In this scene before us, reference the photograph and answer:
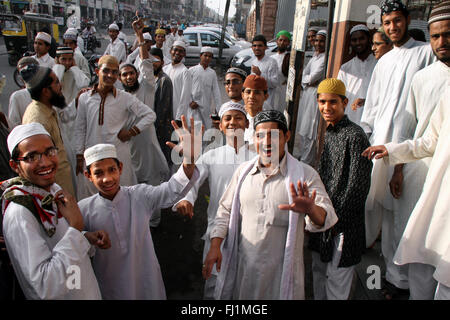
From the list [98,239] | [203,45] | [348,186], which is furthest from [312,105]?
[203,45]

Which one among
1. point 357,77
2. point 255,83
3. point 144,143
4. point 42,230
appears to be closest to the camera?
point 42,230

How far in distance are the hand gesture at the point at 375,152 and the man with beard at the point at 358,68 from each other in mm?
1892

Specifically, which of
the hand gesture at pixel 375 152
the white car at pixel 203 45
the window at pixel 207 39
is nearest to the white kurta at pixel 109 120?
the hand gesture at pixel 375 152

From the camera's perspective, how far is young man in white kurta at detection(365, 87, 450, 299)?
200cm

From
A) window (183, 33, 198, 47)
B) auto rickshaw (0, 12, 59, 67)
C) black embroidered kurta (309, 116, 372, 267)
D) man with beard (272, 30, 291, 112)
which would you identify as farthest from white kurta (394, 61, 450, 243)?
auto rickshaw (0, 12, 59, 67)

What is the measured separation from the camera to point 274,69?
18.4 feet

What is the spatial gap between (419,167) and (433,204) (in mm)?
466

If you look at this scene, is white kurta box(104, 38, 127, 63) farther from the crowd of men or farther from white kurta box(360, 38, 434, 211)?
white kurta box(360, 38, 434, 211)

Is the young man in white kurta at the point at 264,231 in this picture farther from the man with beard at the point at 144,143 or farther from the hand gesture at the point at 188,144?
the man with beard at the point at 144,143

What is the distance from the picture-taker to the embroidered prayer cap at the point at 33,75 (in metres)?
2.78

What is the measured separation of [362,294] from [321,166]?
1184 millimetres

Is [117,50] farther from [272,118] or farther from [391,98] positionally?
[272,118]

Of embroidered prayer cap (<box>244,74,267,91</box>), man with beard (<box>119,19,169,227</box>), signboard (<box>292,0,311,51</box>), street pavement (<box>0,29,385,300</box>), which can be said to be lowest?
street pavement (<box>0,29,385,300</box>)

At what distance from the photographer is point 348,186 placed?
226 cm
